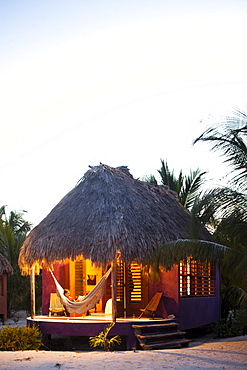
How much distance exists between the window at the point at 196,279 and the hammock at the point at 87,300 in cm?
187

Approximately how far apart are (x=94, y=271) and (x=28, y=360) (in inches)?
183

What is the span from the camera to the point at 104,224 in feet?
34.0

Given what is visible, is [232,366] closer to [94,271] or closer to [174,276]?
[174,276]

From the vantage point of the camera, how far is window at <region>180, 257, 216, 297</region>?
1138cm

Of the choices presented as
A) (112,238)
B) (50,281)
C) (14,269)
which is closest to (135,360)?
(112,238)

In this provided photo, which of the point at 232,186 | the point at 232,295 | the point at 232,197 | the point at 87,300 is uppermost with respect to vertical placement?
the point at 232,186

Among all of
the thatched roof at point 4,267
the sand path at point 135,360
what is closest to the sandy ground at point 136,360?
the sand path at point 135,360

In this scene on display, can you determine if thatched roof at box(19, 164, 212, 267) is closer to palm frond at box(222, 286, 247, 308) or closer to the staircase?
the staircase

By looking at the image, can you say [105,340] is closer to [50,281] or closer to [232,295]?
[50,281]

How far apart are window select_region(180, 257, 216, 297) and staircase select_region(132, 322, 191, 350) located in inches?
41.4

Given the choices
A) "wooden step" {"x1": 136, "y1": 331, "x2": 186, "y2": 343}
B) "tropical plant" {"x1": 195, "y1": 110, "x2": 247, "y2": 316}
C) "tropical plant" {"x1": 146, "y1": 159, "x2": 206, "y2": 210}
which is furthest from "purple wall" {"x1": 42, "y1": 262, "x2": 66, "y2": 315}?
"tropical plant" {"x1": 146, "y1": 159, "x2": 206, "y2": 210}

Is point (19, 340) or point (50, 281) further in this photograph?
point (50, 281)

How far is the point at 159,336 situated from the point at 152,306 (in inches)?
37.4

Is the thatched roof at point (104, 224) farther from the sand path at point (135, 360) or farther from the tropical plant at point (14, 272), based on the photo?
the tropical plant at point (14, 272)
